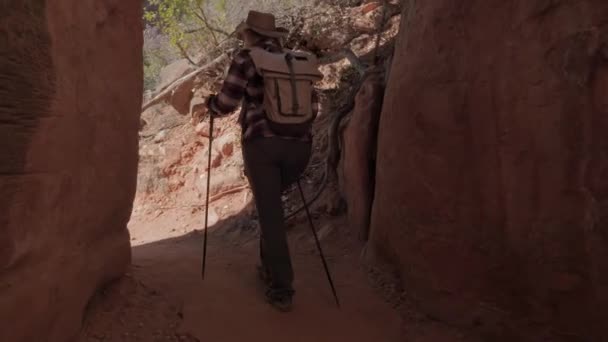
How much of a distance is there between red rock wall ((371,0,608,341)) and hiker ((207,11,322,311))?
77cm

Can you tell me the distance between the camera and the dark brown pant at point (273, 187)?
11.4 ft

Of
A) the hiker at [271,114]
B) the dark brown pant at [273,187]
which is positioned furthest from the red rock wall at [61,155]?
the dark brown pant at [273,187]

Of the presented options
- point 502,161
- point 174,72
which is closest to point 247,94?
point 502,161

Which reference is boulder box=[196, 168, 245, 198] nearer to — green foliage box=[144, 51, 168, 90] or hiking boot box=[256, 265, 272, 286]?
hiking boot box=[256, 265, 272, 286]

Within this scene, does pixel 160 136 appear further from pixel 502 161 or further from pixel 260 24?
pixel 502 161

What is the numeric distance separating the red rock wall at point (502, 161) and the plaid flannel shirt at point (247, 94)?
1.02 metres

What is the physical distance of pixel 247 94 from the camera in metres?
3.50

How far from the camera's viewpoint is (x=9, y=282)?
2.18 m

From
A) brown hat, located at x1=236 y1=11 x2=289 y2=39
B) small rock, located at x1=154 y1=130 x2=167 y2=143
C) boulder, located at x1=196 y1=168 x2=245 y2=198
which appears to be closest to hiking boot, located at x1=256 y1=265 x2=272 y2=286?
brown hat, located at x1=236 y1=11 x2=289 y2=39

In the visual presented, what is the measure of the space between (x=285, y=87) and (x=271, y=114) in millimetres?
202

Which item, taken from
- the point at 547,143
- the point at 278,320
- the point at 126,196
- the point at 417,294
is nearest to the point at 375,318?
the point at 417,294

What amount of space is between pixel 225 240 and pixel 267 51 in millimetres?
2743

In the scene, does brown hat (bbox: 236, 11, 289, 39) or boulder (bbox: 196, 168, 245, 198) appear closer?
brown hat (bbox: 236, 11, 289, 39)

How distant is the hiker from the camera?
3.40m
